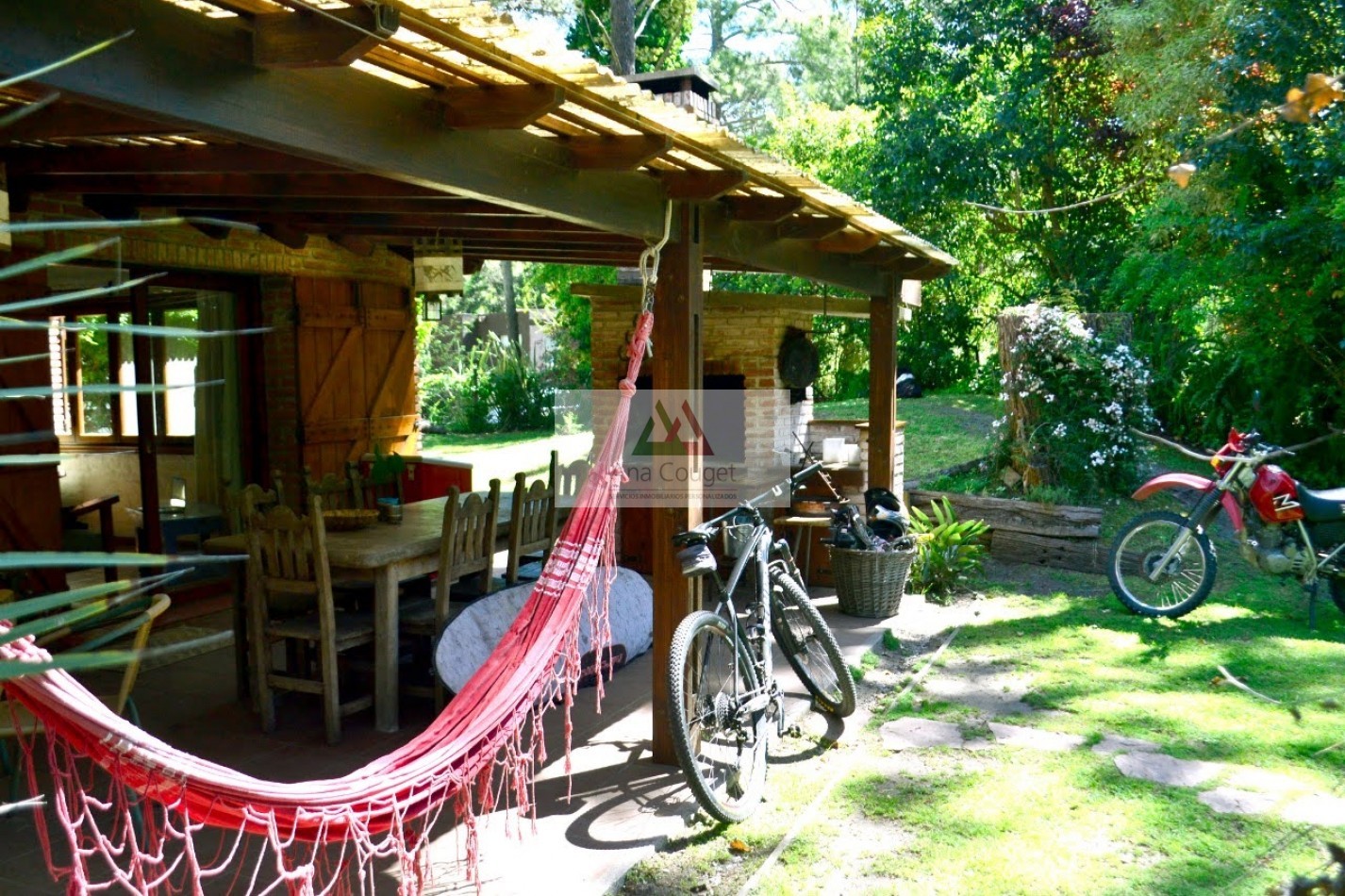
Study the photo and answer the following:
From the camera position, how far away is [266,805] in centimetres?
192

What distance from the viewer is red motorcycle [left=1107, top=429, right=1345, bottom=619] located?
5379mm

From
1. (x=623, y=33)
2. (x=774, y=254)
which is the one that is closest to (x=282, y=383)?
(x=774, y=254)

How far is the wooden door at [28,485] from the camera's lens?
14.1ft

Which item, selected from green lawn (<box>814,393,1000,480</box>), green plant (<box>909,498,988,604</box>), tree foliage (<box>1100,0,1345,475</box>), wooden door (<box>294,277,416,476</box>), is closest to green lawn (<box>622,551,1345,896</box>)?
green plant (<box>909,498,988,604</box>)

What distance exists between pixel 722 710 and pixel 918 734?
1112 millimetres

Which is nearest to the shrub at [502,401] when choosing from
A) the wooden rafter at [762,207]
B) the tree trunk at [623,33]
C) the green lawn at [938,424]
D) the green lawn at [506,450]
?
the green lawn at [506,450]

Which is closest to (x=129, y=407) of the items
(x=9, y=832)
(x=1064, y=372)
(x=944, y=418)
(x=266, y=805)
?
(x=9, y=832)

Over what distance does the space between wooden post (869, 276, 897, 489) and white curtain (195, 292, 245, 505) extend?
12.5 ft

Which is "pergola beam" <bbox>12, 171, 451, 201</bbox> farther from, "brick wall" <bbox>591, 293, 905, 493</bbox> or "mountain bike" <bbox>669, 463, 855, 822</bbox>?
"brick wall" <bbox>591, 293, 905, 493</bbox>

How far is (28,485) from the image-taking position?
14.5 feet

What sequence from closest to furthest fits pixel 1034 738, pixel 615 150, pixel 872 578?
pixel 615 150 < pixel 1034 738 < pixel 872 578

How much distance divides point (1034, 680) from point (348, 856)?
3034 millimetres

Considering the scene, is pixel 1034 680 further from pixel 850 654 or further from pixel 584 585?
pixel 584 585

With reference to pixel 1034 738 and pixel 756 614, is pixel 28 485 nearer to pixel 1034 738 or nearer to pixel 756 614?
pixel 756 614
